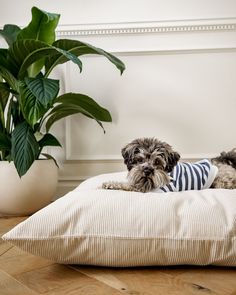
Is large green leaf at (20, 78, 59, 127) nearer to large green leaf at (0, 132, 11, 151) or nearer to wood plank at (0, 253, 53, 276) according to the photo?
large green leaf at (0, 132, 11, 151)

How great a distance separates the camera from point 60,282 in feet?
2.95

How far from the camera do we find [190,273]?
3.06 ft

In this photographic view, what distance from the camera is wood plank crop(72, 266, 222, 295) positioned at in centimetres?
84

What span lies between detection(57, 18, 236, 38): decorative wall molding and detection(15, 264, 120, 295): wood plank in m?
1.58

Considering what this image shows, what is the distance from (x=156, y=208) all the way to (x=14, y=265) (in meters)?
0.47

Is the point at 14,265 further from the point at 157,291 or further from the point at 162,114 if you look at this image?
the point at 162,114

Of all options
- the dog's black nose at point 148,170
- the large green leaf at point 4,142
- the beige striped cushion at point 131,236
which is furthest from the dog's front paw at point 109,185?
the large green leaf at point 4,142

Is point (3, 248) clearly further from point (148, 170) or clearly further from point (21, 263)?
point (148, 170)

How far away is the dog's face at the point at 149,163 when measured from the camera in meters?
1.22

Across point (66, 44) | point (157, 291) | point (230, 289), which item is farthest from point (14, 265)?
→ point (66, 44)

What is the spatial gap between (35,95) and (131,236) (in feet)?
2.85

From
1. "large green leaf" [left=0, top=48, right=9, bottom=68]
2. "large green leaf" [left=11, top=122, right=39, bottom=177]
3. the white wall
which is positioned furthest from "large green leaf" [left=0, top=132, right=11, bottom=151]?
the white wall

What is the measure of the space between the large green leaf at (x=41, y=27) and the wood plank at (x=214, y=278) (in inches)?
54.9

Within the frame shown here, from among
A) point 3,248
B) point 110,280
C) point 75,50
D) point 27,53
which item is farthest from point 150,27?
point 110,280
